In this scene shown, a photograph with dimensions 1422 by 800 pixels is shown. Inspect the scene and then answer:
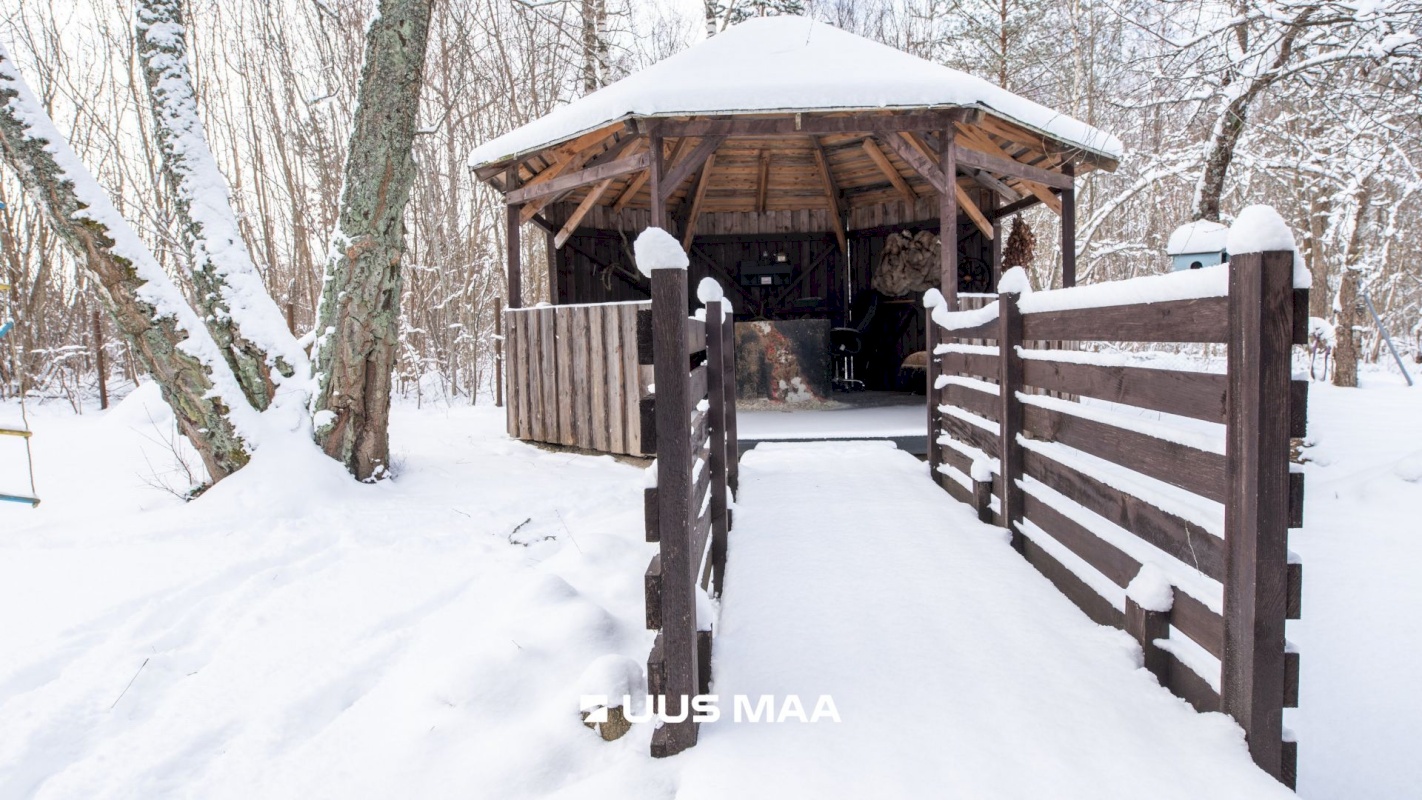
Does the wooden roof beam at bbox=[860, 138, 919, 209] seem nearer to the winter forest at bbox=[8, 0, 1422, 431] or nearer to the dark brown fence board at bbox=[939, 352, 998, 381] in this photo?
the winter forest at bbox=[8, 0, 1422, 431]

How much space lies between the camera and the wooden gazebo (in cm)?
604

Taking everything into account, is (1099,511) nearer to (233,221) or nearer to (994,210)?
(233,221)

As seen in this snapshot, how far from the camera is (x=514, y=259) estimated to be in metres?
7.64

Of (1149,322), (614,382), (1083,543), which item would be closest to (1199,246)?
(1083,543)

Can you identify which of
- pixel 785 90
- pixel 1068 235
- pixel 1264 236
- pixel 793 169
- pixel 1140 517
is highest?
pixel 793 169

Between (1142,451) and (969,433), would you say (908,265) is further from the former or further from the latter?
(1142,451)

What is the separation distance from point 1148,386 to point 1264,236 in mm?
730

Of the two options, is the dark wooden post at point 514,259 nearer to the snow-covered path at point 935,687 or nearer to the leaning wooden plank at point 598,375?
the leaning wooden plank at point 598,375

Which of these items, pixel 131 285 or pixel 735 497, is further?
pixel 735 497

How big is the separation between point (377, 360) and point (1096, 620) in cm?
456

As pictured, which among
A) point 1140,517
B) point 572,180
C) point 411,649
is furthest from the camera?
point 572,180

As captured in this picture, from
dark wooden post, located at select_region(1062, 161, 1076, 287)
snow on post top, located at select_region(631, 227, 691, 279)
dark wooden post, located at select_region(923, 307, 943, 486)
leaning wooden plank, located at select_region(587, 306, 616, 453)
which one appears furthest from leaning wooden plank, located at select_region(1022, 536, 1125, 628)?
dark wooden post, located at select_region(1062, 161, 1076, 287)

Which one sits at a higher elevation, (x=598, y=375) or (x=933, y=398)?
(x=598, y=375)

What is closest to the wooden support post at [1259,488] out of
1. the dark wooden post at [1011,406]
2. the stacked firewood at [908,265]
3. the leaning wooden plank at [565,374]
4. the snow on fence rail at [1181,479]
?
the snow on fence rail at [1181,479]
